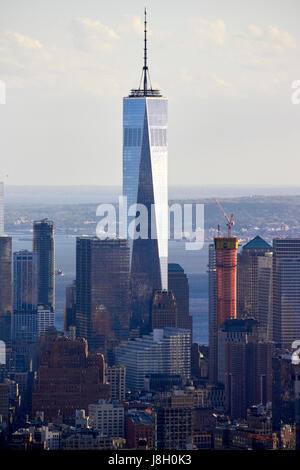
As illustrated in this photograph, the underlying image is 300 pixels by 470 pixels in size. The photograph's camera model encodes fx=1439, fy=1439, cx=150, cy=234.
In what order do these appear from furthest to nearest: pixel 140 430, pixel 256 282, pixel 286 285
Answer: pixel 256 282, pixel 286 285, pixel 140 430

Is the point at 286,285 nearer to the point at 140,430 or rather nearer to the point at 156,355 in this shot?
the point at 156,355

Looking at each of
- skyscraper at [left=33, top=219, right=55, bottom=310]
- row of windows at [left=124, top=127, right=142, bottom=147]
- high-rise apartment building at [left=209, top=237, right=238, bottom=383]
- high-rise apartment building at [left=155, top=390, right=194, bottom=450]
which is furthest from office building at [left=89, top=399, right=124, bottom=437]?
row of windows at [left=124, top=127, right=142, bottom=147]

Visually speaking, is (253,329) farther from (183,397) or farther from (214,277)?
(183,397)

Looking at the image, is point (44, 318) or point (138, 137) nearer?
point (44, 318)

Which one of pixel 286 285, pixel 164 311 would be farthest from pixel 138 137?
pixel 286 285

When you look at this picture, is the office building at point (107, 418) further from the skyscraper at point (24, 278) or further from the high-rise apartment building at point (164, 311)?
the skyscraper at point (24, 278)

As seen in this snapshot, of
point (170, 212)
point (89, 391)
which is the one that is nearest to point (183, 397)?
point (89, 391)

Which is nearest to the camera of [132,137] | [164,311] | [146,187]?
[164,311]
